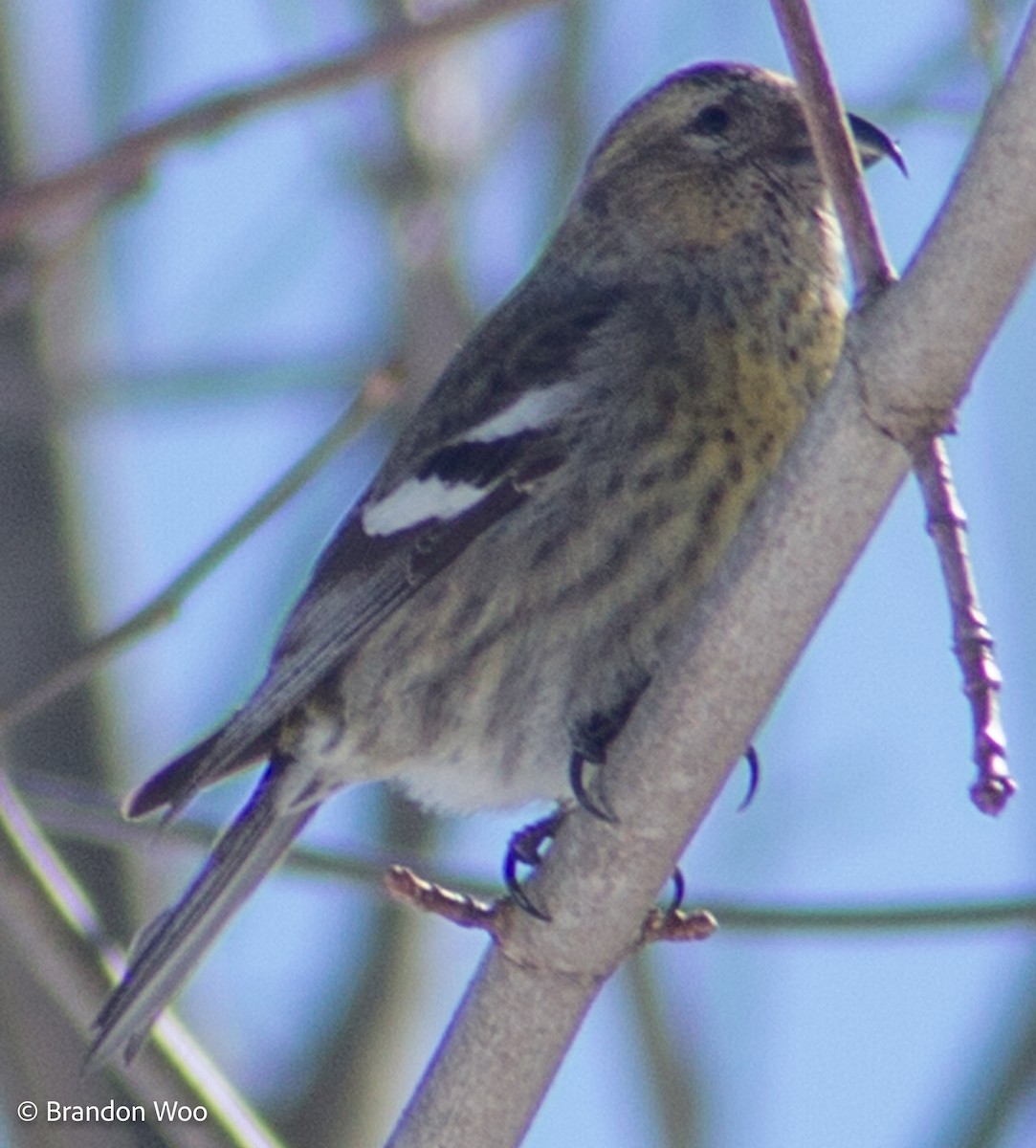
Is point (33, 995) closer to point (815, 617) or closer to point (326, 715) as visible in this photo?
point (326, 715)

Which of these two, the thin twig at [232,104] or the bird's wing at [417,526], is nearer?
the thin twig at [232,104]

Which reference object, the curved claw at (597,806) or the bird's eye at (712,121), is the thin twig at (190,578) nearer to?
the curved claw at (597,806)

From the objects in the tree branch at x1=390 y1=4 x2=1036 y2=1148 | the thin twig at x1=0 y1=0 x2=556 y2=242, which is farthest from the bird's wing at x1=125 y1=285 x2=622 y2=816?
the tree branch at x1=390 y1=4 x2=1036 y2=1148

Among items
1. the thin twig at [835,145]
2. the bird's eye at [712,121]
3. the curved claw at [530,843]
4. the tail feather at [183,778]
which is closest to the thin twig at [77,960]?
the tail feather at [183,778]

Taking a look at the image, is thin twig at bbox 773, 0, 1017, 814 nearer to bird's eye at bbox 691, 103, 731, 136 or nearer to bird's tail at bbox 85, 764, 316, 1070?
bird's tail at bbox 85, 764, 316, 1070

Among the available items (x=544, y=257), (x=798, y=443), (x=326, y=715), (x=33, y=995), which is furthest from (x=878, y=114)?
(x=33, y=995)

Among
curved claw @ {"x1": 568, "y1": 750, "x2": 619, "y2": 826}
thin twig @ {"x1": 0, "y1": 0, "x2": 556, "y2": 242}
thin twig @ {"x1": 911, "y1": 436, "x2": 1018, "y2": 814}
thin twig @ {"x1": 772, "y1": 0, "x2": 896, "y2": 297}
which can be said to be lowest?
curved claw @ {"x1": 568, "y1": 750, "x2": 619, "y2": 826}
